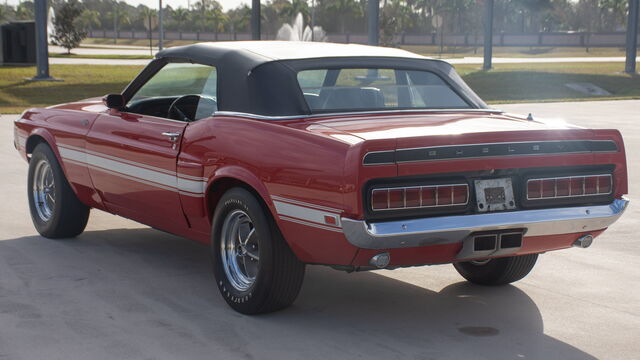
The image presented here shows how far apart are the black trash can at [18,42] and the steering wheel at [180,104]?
25094mm

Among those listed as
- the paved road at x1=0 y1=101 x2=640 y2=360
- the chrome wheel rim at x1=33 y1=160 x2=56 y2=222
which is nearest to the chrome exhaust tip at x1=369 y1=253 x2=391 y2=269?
the paved road at x1=0 y1=101 x2=640 y2=360

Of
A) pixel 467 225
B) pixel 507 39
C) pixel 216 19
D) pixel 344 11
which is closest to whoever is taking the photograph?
pixel 467 225

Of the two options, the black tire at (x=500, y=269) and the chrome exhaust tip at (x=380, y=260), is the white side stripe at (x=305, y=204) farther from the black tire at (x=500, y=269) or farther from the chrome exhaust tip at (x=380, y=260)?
the black tire at (x=500, y=269)

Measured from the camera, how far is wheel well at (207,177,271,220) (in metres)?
5.14

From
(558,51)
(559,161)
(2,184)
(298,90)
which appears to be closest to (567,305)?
(559,161)

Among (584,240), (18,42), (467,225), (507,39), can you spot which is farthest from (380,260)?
(507,39)

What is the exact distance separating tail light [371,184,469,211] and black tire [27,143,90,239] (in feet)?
11.0

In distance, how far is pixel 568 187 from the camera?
16.3ft

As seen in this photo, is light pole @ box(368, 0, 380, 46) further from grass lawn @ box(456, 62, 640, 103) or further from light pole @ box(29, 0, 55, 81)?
light pole @ box(29, 0, 55, 81)

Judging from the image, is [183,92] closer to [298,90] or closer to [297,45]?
[297,45]

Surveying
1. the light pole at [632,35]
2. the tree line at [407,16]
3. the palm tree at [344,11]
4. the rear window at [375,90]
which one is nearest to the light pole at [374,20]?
the light pole at [632,35]

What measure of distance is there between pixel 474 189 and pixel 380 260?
0.60 meters

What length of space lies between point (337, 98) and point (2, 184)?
5.64m

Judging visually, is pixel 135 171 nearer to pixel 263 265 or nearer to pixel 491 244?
pixel 263 265
